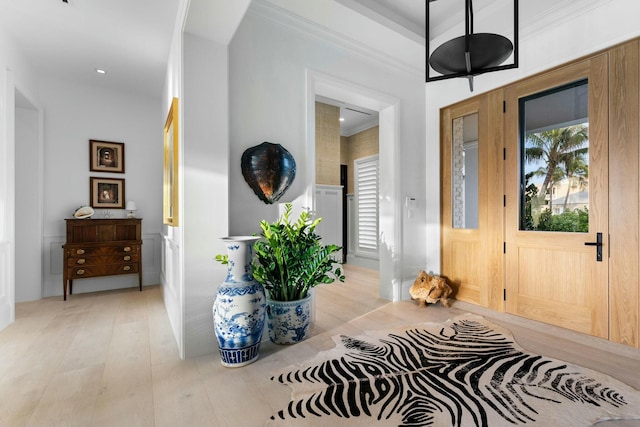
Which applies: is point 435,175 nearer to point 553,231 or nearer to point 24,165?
point 553,231

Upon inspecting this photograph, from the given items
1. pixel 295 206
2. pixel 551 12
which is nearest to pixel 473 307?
pixel 295 206

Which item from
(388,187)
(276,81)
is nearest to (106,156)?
(276,81)

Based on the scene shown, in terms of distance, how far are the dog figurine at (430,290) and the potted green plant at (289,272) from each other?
59.9 inches

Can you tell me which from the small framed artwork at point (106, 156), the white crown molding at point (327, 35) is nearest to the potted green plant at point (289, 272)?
the white crown molding at point (327, 35)

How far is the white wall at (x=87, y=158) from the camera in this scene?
13.1 feet

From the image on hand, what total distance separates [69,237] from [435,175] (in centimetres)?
Answer: 485

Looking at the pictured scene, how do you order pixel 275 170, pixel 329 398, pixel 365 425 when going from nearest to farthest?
pixel 365 425 < pixel 329 398 < pixel 275 170

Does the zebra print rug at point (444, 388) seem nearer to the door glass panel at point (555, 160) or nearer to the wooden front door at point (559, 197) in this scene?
the wooden front door at point (559, 197)

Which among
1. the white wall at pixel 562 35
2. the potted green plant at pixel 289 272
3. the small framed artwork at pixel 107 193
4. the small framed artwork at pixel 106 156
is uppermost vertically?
the white wall at pixel 562 35

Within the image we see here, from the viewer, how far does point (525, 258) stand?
3.06 metres

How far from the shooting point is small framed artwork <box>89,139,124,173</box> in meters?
4.23

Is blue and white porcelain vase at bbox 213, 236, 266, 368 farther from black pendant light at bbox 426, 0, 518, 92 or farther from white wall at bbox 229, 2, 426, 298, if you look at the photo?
black pendant light at bbox 426, 0, 518, 92

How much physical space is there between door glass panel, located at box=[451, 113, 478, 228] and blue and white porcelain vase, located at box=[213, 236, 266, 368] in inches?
105

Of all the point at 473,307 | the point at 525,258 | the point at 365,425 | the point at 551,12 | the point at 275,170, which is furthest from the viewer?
the point at 473,307
